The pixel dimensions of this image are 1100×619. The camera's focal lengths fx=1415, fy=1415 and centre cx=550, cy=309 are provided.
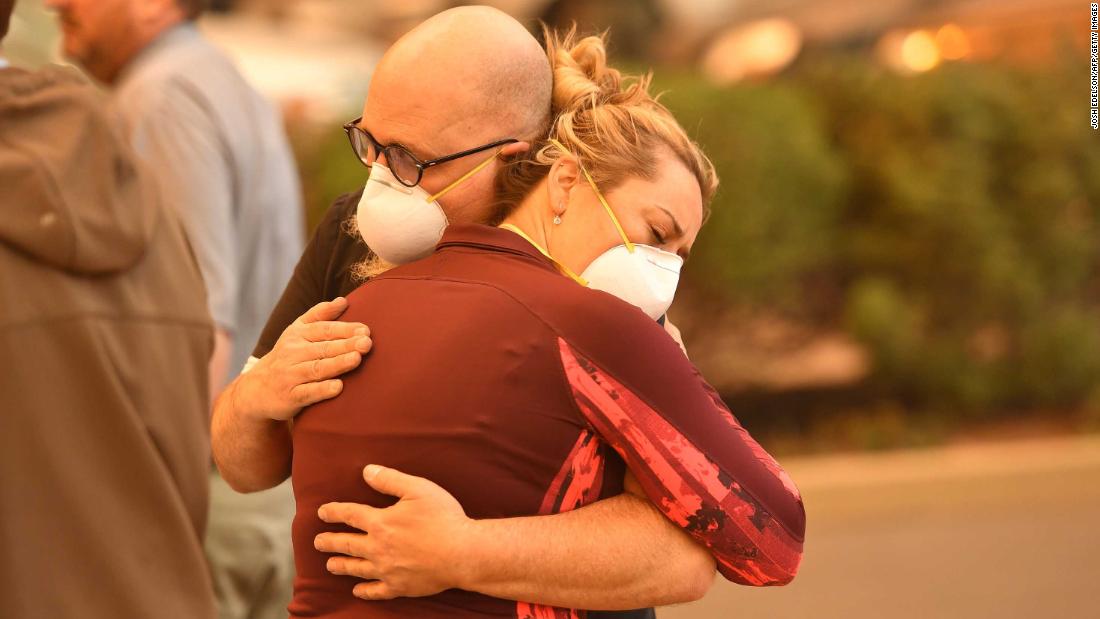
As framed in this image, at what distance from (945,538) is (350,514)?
562cm

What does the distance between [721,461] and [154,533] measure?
1.07m

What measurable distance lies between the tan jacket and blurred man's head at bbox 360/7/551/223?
57 centimetres

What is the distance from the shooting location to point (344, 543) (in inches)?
74.8

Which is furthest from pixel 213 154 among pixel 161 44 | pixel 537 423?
pixel 537 423

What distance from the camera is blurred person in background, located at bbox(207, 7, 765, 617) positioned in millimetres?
1845

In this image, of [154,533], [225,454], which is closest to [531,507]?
[225,454]

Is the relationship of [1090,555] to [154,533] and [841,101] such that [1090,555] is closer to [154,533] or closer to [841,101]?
[841,101]

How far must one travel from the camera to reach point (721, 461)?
6.05ft

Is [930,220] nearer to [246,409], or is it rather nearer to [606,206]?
[606,206]

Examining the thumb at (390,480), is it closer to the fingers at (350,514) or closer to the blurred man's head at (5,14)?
the fingers at (350,514)

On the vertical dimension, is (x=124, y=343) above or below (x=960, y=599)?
above

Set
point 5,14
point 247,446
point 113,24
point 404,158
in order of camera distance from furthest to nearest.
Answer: point 113,24
point 5,14
point 247,446
point 404,158

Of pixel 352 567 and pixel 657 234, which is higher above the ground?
pixel 657 234

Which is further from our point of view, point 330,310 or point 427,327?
point 330,310
